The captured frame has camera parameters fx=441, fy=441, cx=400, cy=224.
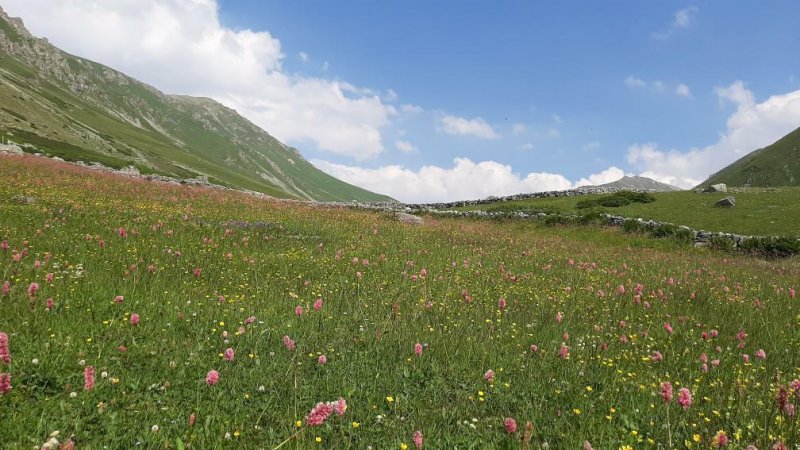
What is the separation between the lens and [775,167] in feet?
412

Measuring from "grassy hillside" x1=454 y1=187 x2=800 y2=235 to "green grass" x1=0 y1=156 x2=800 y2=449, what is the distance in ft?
65.1

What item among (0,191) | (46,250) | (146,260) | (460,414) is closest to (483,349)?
(460,414)

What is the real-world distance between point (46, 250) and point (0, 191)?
10783mm

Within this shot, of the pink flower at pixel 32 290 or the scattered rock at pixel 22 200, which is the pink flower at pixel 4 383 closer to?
the pink flower at pixel 32 290

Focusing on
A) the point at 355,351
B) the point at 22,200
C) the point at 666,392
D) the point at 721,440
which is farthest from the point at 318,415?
the point at 22,200

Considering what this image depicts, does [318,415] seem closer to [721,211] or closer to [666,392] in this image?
[666,392]

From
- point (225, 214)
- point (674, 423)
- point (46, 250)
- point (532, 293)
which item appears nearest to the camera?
point (674, 423)

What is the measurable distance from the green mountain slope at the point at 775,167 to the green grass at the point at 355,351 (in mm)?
142819

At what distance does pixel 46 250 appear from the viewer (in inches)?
363

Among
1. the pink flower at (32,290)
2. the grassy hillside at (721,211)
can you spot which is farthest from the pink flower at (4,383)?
the grassy hillside at (721,211)

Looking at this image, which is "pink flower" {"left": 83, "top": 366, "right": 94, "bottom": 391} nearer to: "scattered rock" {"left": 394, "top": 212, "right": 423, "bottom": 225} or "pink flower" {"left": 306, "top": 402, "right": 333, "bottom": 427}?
"pink flower" {"left": 306, "top": 402, "right": 333, "bottom": 427}

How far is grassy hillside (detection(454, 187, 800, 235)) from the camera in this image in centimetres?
2822

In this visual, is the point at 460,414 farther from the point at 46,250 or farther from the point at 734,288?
the point at 734,288

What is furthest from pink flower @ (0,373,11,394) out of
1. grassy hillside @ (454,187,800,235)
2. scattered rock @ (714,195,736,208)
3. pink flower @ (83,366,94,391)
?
scattered rock @ (714,195,736,208)
